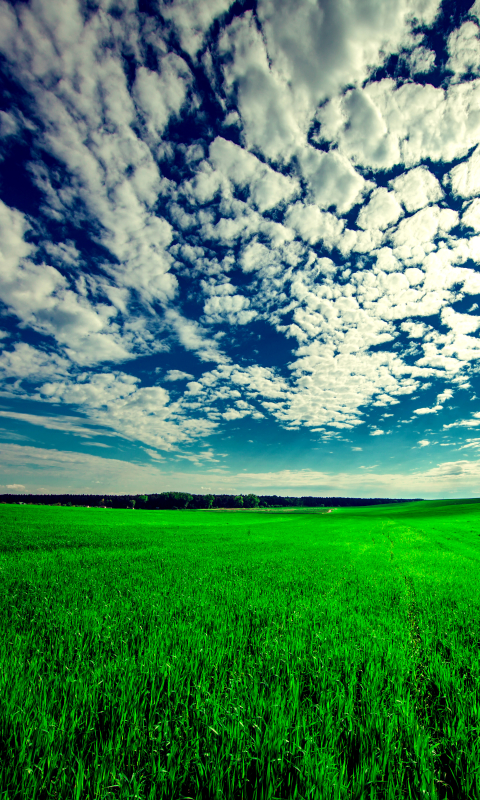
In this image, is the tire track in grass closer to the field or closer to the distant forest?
the field

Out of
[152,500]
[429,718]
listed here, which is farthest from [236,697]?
[152,500]

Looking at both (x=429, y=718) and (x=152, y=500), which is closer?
(x=429, y=718)

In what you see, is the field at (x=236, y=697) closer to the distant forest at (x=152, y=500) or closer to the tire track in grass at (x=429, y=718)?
→ the tire track in grass at (x=429, y=718)

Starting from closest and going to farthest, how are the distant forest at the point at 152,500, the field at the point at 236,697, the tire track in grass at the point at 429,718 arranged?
the field at the point at 236,697 → the tire track in grass at the point at 429,718 → the distant forest at the point at 152,500

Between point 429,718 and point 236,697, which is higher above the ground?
point 236,697

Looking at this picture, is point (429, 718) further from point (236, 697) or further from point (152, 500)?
point (152, 500)

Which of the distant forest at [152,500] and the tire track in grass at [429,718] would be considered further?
the distant forest at [152,500]

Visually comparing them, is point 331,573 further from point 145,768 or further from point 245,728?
point 145,768

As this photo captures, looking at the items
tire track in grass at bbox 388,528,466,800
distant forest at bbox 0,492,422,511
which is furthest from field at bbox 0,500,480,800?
distant forest at bbox 0,492,422,511

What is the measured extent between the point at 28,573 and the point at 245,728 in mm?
11930

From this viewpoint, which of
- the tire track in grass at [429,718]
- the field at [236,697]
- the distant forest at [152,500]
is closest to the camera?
the field at [236,697]

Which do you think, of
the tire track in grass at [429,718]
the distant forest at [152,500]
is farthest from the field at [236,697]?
the distant forest at [152,500]

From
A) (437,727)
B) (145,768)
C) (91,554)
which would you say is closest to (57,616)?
(145,768)

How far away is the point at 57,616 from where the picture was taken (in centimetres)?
638
